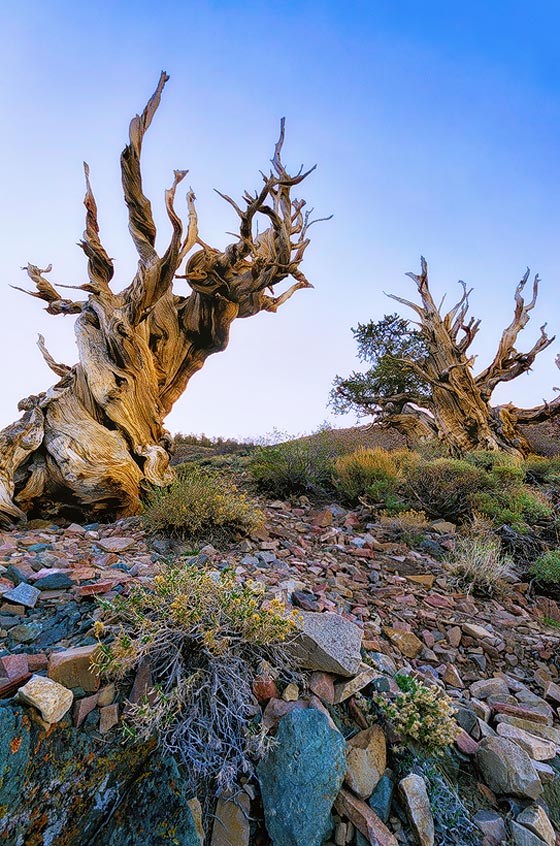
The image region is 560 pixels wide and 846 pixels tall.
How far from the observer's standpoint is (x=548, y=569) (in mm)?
4867

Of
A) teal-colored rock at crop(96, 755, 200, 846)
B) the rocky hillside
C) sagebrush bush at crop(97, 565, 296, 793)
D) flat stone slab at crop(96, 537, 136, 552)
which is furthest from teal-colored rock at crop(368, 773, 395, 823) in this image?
flat stone slab at crop(96, 537, 136, 552)

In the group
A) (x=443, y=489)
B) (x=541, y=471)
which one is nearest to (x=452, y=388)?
(x=541, y=471)

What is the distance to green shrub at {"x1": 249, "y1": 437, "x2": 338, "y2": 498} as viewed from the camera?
24.2ft

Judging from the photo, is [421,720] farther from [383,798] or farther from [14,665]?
[14,665]

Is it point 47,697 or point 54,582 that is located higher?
point 54,582

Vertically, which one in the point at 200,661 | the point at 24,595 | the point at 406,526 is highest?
the point at 24,595

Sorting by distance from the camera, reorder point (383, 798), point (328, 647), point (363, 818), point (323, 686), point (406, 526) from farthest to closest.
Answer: point (406, 526) → point (328, 647) → point (323, 686) → point (383, 798) → point (363, 818)

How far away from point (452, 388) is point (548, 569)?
1004 cm

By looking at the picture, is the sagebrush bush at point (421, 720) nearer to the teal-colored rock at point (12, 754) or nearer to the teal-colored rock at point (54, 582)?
the teal-colored rock at point (12, 754)

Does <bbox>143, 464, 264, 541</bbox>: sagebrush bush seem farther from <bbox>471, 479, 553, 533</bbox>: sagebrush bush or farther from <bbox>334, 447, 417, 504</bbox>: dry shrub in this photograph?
<bbox>471, 479, 553, 533</bbox>: sagebrush bush

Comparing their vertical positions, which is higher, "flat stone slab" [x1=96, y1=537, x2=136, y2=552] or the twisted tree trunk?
the twisted tree trunk

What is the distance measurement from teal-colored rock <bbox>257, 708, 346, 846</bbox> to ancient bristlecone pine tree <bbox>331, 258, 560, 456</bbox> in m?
12.7

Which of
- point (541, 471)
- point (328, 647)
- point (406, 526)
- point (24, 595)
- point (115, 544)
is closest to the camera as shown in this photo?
point (328, 647)

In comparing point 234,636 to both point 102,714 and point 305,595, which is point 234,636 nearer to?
point 102,714
